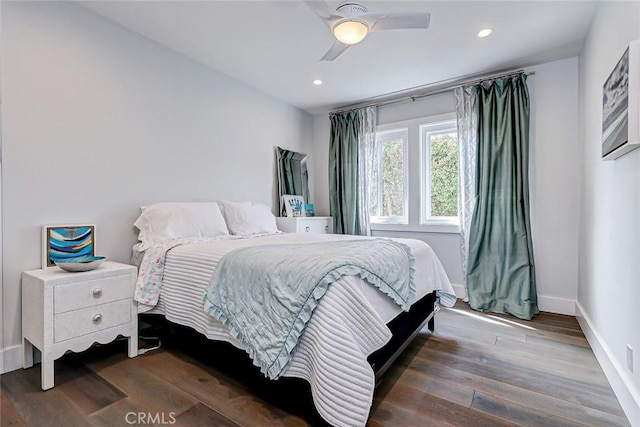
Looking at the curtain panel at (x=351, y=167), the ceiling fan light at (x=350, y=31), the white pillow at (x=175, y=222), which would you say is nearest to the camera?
the ceiling fan light at (x=350, y=31)

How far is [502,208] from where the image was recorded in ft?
10.3

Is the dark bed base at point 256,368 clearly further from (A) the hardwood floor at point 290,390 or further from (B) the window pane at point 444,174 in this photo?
(B) the window pane at point 444,174

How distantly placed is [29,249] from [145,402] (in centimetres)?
129

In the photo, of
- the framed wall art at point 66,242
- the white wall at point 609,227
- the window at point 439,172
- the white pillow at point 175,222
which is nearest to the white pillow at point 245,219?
the white pillow at point 175,222

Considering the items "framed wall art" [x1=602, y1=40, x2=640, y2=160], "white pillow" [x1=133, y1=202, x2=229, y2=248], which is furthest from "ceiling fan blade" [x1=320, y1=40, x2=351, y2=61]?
"white pillow" [x1=133, y1=202, x2=229, y2=248]

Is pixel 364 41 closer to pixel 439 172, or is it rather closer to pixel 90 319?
pixel 439 172

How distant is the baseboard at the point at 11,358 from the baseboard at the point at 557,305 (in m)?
4.27

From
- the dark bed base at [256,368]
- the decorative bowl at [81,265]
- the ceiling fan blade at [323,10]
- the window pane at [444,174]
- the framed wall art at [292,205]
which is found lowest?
the dark bed base at [256,368]

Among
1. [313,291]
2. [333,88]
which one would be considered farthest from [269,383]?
[333,88]

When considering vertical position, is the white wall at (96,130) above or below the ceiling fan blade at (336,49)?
below

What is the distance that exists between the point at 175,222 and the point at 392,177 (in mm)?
2745

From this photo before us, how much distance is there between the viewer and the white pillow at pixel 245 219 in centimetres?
304

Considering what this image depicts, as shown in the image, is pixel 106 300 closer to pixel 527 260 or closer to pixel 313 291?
pixel 313 291

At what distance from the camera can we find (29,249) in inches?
78.1
